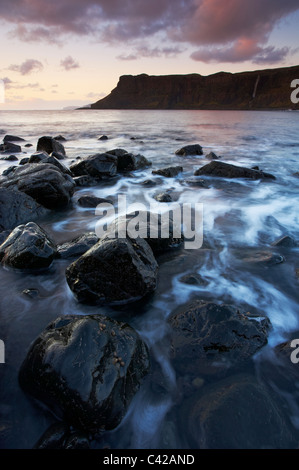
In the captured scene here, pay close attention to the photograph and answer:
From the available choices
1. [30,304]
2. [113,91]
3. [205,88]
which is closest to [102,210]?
[30,304]

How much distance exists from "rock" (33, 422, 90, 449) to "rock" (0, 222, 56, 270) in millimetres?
2097

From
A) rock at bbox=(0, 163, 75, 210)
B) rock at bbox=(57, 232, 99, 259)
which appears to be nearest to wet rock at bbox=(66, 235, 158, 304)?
rock at bbox=(57, 232, 99, 259)

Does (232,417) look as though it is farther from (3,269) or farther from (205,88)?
(205,88)

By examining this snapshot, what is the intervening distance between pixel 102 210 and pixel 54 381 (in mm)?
4279

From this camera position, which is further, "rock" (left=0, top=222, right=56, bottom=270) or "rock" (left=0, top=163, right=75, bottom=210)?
"rock" (left=0, top=163, right=75, bottom=210)

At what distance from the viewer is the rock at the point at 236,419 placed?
1.76 m

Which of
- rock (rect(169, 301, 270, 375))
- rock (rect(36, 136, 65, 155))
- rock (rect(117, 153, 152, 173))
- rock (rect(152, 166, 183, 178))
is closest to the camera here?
rock (rect(169, 301, 270, 375))

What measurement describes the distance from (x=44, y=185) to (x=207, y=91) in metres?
149

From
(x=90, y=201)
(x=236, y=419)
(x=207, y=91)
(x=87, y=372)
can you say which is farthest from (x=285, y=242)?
(x=207, y=91)

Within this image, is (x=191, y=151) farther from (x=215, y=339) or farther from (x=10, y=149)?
(x=215, y=339)

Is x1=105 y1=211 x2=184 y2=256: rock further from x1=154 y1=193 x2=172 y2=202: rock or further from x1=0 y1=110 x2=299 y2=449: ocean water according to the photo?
x1=154 y1=193 x2=172 y2=202: rock

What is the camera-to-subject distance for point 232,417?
1837mm

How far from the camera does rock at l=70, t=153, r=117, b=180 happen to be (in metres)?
8.22

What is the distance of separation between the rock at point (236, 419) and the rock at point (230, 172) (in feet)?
24.2
